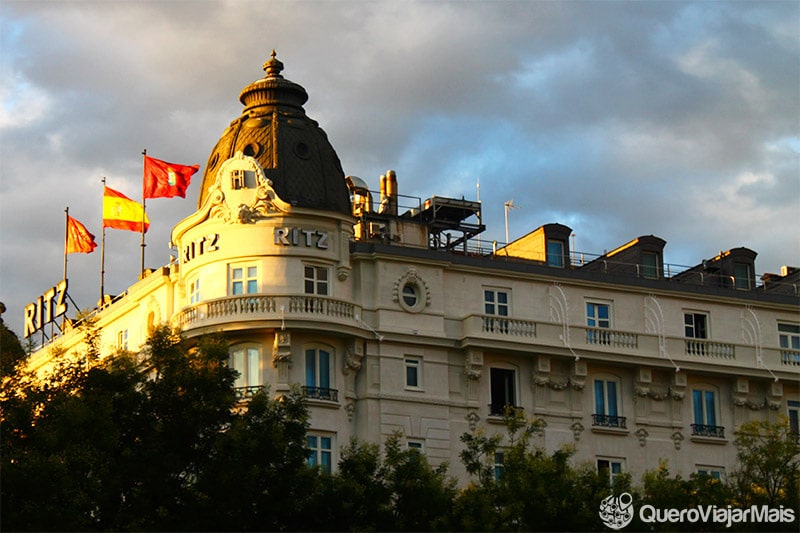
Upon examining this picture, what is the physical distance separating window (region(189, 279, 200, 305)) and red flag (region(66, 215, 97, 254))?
52.8 ft

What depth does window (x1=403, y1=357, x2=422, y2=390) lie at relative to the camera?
9056cm

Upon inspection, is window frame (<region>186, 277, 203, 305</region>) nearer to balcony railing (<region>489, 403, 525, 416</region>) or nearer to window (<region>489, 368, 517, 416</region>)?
window (<region>489, 368, 517, 416</region>)

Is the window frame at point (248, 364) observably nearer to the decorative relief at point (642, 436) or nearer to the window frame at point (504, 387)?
the window frame at point (504, 387)

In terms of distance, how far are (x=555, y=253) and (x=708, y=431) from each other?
1206 cm

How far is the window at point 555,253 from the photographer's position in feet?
327

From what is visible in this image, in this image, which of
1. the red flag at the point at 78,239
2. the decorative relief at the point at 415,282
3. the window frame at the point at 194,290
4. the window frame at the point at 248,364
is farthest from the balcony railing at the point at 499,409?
the red flag at the point at 78,239

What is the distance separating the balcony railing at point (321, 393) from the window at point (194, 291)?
7.71m

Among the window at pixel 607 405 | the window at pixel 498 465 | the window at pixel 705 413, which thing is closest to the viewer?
the window at pixel 498 465

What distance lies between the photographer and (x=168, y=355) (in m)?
80.2

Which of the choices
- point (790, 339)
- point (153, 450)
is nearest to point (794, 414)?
point (790, 339)

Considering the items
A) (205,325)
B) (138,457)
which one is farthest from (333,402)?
(138,457)

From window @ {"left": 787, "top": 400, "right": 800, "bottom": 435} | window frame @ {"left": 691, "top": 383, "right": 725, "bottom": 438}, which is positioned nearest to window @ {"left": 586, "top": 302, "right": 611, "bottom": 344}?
window frame @ {"left": 691, "top": 383, "right": 725, "bottom": 438}

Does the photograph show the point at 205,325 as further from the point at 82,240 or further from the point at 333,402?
the point at 82,240

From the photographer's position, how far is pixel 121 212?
104 m
